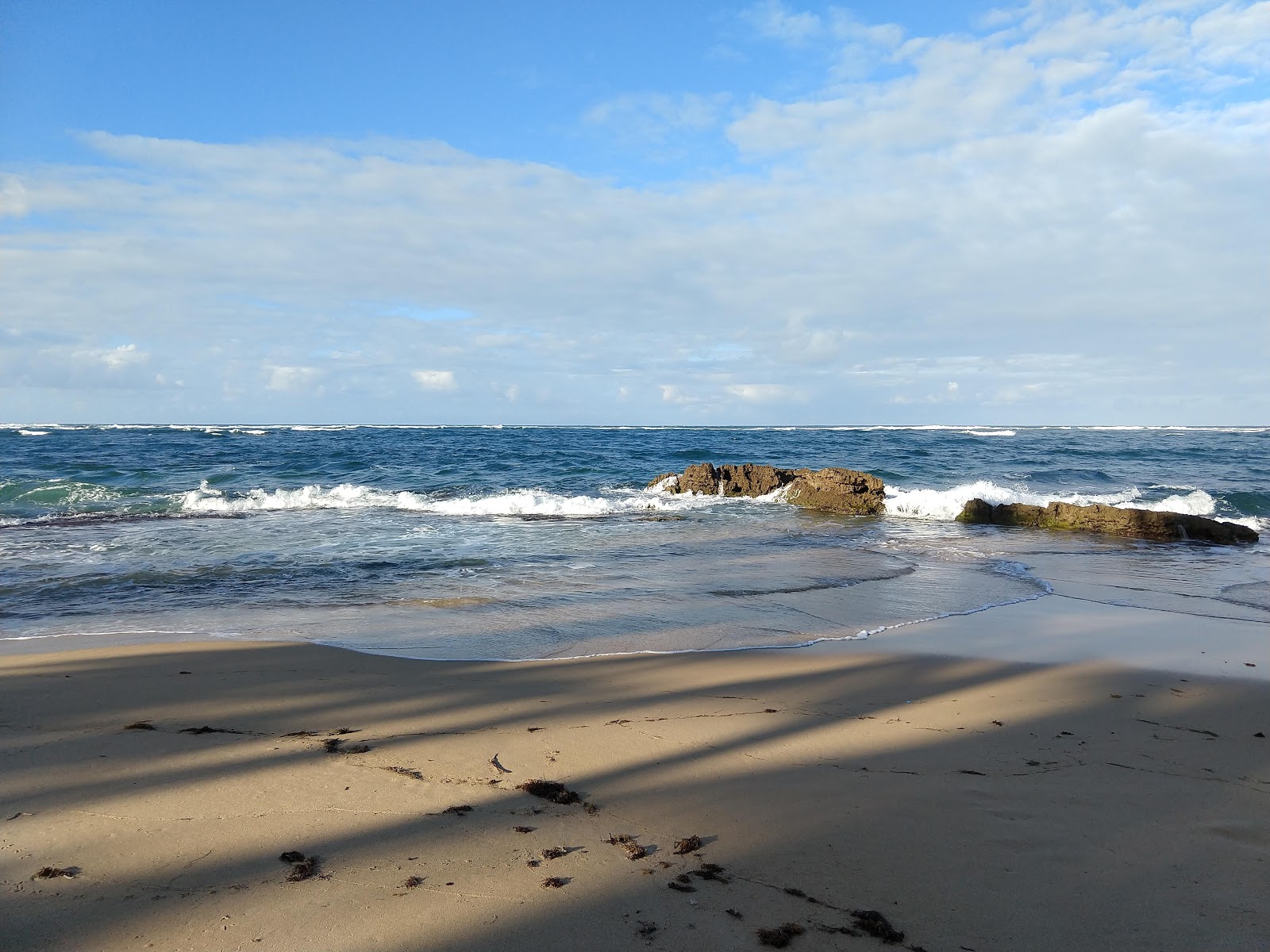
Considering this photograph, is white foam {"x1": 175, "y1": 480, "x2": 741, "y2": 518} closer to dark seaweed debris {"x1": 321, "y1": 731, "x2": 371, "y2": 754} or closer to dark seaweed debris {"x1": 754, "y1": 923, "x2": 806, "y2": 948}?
dark seaweed debris {"x1": 321, "y1": 731, "x2": 371, "y2": 754}

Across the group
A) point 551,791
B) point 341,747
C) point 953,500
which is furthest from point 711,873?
point 953,500

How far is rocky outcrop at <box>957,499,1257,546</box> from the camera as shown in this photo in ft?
41.2

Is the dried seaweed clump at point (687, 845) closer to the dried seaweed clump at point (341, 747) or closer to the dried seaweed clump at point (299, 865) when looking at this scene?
the dried seaweed clump at point (299, 865)

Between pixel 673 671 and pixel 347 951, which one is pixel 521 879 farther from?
pixel 673 671

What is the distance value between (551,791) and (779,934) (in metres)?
1.23

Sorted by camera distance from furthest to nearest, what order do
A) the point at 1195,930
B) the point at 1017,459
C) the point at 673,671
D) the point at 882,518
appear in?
the point at 1017,459, the point at 882,518, the point at 673,671, the point at 1195,930

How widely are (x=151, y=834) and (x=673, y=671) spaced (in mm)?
3204

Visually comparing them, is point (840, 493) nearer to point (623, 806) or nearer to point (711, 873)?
point (623, 806)

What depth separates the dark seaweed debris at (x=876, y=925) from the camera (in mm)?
2287

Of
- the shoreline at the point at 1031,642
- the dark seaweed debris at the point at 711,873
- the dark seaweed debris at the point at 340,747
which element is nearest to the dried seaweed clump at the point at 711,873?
the dark seaweed debris at the point at 711,873

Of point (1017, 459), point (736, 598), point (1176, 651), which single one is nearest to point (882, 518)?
point (736, 598)

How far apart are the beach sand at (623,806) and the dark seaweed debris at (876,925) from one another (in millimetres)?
26

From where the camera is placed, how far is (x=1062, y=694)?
15.6ft

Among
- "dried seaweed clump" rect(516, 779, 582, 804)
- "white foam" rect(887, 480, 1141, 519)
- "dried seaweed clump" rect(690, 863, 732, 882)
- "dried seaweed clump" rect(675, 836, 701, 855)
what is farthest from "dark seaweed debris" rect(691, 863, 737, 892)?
"white foam" rect(887, 480, 1141, 519)
